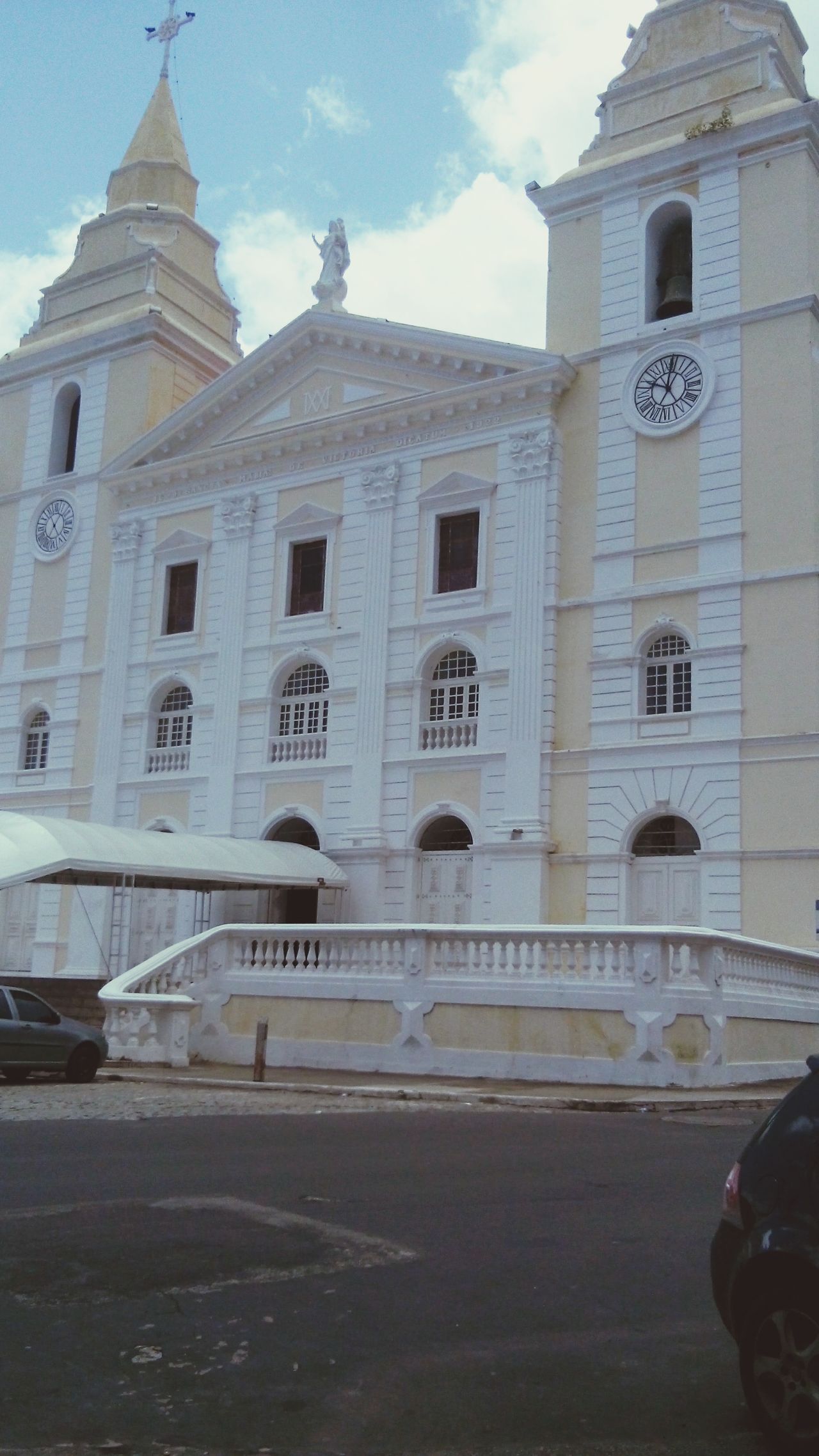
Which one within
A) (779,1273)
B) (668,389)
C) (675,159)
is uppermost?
(675,159)

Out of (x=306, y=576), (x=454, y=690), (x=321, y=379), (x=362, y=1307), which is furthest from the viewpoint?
(x=321, y=379)

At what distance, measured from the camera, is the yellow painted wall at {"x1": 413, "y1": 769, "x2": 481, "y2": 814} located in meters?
26.0

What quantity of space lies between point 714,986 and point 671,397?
13.2 meters

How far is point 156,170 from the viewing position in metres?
36.5

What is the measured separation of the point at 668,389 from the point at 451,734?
757 cm

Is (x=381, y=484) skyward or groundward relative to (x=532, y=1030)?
skyward

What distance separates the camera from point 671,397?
1014 inches

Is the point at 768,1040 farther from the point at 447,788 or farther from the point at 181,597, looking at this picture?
the point at 181,597

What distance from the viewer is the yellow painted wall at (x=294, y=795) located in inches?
1104

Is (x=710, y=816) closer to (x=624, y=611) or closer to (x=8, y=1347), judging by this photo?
(x=624, y=611)

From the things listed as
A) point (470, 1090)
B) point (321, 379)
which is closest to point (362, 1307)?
point (470, 1090)

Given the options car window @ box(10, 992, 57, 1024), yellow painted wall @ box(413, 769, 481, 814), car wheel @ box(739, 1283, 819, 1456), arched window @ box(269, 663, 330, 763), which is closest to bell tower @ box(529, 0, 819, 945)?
yellow painted wall @ box(413, 769, 481, 814)

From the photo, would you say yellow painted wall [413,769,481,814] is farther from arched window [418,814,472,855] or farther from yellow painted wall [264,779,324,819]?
yellow painted wall [264,779,324,819]

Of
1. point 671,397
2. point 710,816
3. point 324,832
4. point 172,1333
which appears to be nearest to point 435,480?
point 671,397
